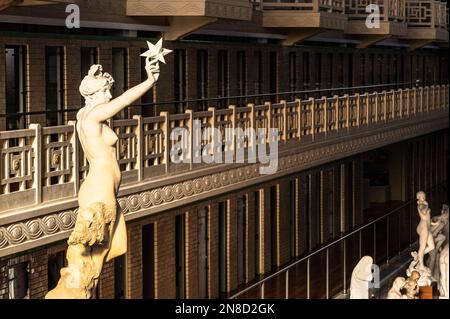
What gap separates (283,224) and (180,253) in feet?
22.5

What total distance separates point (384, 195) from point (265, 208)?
18142 mm

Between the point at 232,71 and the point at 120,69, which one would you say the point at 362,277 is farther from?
the point at 120,69

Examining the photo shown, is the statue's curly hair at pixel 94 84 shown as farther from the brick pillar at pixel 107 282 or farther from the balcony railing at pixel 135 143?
the brick pillar at pixel 107 282

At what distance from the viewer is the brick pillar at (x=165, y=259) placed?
2419cm

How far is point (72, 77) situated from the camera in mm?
20750

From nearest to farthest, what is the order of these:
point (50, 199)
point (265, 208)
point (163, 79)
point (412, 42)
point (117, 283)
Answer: point (50, 199)
point (117, 283)
point (163, 79)
point (265, 208)
point (412, 42)

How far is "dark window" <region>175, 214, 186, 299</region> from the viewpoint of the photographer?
25.3 meters

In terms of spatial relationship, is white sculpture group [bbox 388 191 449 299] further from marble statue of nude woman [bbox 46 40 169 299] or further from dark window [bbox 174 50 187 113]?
marble statue of nude woman [bbox 46 40 169 299]

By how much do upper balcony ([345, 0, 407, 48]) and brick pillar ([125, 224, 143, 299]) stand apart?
14.3 m

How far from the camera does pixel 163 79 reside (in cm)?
2442

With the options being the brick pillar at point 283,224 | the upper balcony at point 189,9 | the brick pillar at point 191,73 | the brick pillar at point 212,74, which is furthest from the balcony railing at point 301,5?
the upper balcony at point 189,9

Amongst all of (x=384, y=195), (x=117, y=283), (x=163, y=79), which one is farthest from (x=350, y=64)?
(x=117, y=283)

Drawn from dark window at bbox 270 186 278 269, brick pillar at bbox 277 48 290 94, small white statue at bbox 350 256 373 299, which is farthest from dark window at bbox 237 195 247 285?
brick pillar at bbox 277 48 290 94
